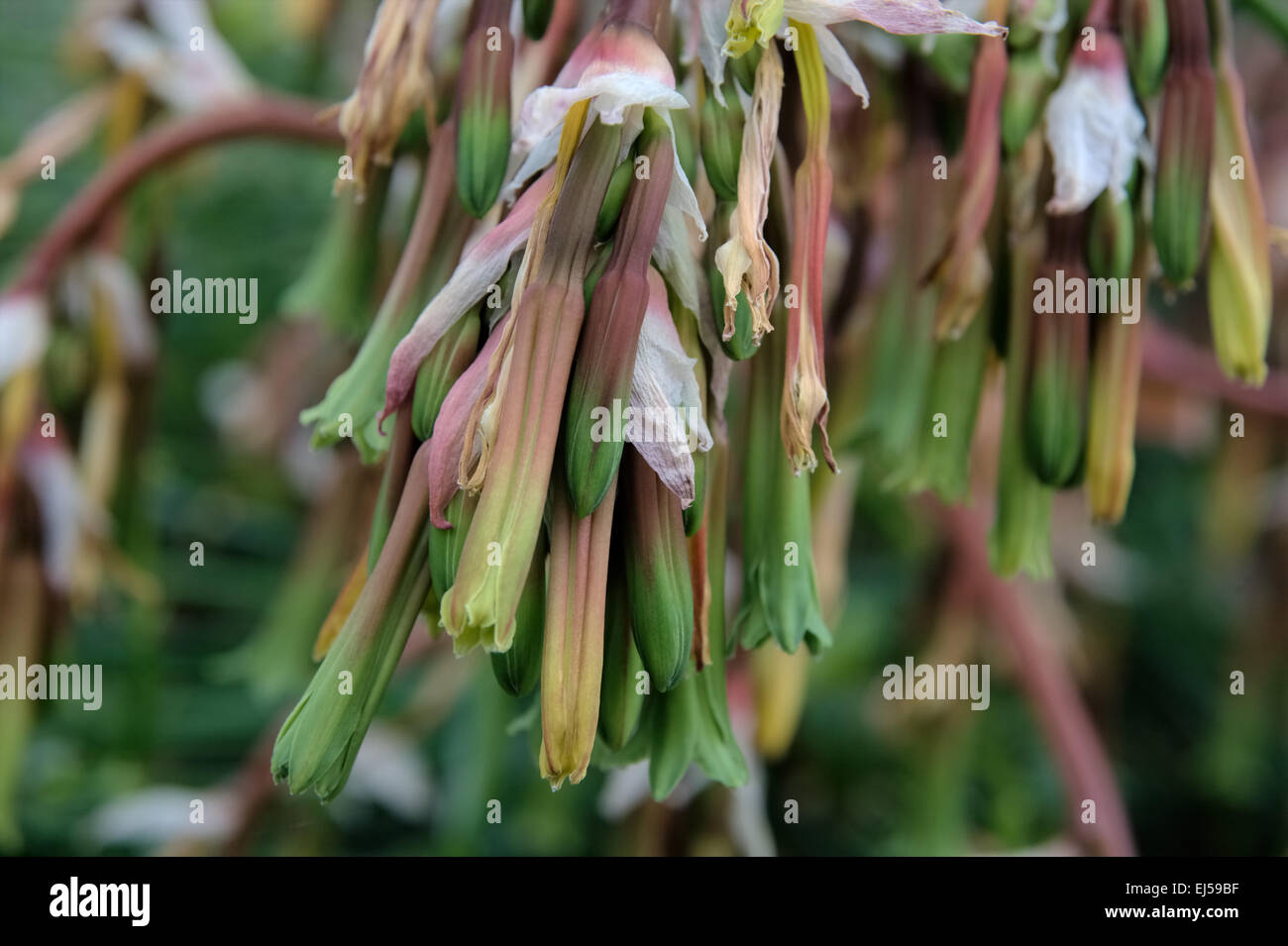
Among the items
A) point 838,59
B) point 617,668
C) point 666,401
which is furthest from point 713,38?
point 617,668

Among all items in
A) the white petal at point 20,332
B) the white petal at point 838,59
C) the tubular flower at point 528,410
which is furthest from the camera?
the white petal at point 20,332

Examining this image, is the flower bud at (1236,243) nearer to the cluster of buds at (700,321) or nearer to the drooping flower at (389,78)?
the cluster of buds at (700,321)

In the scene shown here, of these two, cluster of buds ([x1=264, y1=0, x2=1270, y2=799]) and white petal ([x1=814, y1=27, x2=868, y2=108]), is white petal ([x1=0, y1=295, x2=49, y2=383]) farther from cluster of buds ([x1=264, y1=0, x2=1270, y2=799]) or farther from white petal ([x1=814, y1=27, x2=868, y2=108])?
white petal ([x1=814, y1=27, x2=868, y2=108])

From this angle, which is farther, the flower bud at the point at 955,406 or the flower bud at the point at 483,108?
the flower bud at the point at 955,406

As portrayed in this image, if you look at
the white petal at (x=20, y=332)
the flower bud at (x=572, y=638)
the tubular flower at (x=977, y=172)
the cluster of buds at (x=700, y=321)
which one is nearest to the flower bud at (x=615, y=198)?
the cluster of buds at (x=700, y=321)

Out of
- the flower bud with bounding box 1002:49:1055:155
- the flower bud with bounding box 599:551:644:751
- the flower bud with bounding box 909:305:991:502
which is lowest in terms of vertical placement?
the flower bud with bounding box 599:551:644:751

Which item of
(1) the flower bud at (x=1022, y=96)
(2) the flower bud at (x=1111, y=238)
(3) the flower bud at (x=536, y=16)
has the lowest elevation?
(2) the flower bud at (x=1111, y=238)

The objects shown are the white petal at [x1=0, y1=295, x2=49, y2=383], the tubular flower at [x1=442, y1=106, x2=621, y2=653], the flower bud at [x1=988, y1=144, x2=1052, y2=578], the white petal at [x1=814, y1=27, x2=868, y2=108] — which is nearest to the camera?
the tubular flower at [x1=442, y1=106, x2=621, y2=653]

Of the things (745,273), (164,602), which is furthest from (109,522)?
(745,273)

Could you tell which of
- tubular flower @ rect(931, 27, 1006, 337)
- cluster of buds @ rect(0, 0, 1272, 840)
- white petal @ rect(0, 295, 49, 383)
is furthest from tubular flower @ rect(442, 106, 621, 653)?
white petal @ rect(0, 295, 49, 383)

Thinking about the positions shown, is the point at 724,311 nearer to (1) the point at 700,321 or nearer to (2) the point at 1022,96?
(1) the point at 700,321
